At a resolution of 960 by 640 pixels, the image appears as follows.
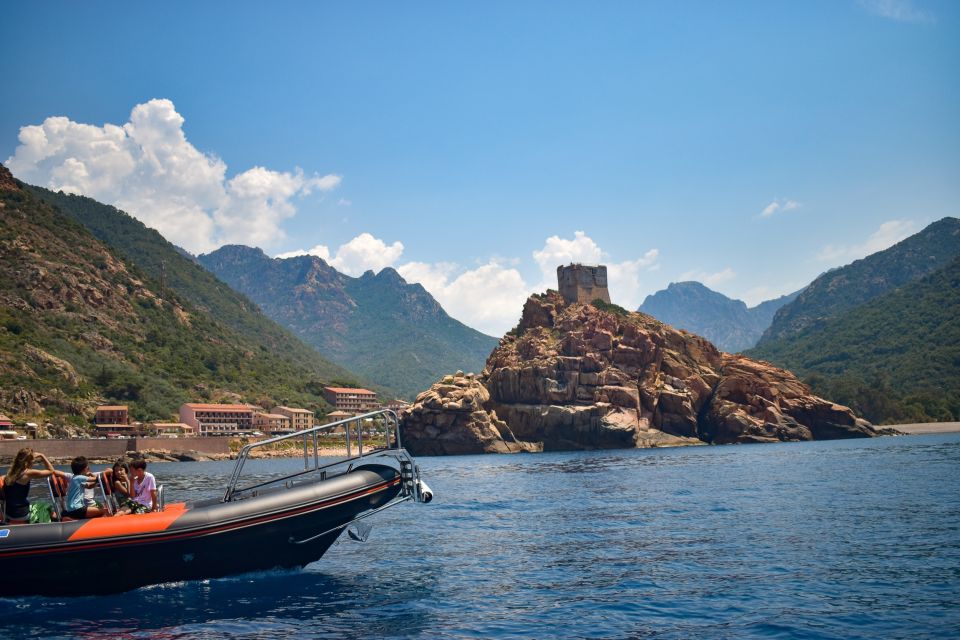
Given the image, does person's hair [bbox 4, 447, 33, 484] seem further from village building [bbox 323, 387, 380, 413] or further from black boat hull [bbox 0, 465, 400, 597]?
village building [bbox 323, 387, 380, 413]

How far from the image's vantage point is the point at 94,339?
123875mm

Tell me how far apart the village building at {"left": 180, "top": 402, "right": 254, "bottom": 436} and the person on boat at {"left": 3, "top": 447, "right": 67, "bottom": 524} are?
9855cm

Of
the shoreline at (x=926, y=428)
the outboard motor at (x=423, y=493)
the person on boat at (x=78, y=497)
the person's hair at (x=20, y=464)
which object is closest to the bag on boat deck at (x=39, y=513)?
the person on boat at (x=78, y=497)

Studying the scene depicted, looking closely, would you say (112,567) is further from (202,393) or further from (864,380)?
(864,380)

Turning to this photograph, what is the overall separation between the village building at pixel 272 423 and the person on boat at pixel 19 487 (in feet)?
364

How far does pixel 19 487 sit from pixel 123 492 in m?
1.87

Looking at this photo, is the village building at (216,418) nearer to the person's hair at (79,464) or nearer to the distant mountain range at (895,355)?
the person's hair at (79,464)

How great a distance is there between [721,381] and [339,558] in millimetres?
98810

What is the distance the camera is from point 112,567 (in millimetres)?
14383

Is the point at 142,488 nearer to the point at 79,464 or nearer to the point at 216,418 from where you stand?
the point at 79,464

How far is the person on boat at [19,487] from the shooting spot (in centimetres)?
1399

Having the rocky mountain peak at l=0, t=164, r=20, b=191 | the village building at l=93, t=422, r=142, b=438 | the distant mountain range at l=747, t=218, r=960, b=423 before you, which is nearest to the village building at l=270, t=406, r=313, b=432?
the village building at l=93, t=422, r=142, b=438

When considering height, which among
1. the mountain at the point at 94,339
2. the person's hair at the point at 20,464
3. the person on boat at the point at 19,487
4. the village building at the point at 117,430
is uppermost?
the mountain at the point at 94,339

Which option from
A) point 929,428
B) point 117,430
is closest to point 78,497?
point 117,430
